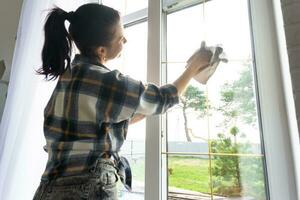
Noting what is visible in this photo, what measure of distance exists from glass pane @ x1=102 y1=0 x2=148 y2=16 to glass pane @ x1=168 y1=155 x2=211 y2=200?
26.9 inches

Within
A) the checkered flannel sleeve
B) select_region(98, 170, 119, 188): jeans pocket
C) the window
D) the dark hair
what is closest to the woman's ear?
the dark hair

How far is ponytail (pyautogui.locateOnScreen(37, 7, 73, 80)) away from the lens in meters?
0.80

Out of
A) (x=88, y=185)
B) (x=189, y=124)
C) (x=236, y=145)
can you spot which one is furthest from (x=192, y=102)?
(x=88, y=185)

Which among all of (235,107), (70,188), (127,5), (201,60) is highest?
(127,5)

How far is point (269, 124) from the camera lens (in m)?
0.67

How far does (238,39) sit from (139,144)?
0.53m

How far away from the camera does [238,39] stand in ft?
2.61

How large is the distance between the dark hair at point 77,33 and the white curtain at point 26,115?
12.5 inches

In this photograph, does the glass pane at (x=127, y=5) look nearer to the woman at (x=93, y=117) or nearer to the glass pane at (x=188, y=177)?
the woman at (x=93, y=117)

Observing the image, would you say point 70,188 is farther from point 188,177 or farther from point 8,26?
point 8,26

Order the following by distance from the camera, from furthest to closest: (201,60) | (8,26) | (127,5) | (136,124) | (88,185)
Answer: (8,26) → (127,5) → (136,124) → (201,60) → (88,185)

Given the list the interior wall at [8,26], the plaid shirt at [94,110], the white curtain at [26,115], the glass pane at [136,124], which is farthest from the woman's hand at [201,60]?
the interior wall at [8,26]

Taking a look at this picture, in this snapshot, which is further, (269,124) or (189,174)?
(189,174)

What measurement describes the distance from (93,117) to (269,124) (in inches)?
19.0
